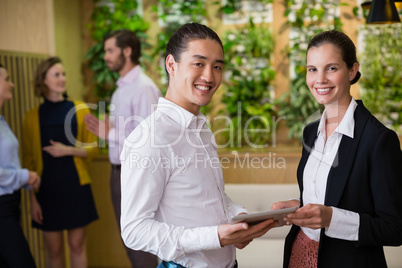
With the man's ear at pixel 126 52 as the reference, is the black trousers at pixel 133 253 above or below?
below

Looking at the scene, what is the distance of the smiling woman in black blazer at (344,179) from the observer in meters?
1.59

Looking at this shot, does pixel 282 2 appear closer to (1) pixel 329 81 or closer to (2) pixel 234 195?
(2) pixel 234 195

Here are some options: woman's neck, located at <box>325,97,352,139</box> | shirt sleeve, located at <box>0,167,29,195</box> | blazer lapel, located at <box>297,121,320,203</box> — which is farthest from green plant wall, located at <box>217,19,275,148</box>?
woman's neck, located at <box>325,97,352,139</box>

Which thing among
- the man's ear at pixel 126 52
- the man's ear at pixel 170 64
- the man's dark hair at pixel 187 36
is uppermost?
the man's ear at pixel 126 52

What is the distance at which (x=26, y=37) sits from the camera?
3.73 meters

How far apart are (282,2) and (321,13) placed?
1.32 feet

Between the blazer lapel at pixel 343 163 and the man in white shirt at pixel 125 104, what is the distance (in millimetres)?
1789

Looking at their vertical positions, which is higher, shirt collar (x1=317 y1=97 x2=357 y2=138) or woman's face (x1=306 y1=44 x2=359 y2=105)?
woman's face (x1=306 y1=44 x2=359 y2=105)

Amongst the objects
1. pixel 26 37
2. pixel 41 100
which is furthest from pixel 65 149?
pixel 26 37

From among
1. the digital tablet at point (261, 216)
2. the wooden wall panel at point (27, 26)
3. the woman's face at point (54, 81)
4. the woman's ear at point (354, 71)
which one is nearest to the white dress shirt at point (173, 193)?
the digital tablet at point (261, 216)

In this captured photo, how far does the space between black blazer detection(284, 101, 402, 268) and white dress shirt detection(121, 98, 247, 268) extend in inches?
16.0

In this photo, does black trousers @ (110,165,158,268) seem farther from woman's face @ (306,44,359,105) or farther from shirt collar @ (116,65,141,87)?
woman's face @ (306,44,359,105)

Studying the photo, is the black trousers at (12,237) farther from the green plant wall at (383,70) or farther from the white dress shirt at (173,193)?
the green plant wall at (383,70)

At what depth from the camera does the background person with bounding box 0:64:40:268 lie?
286cm
